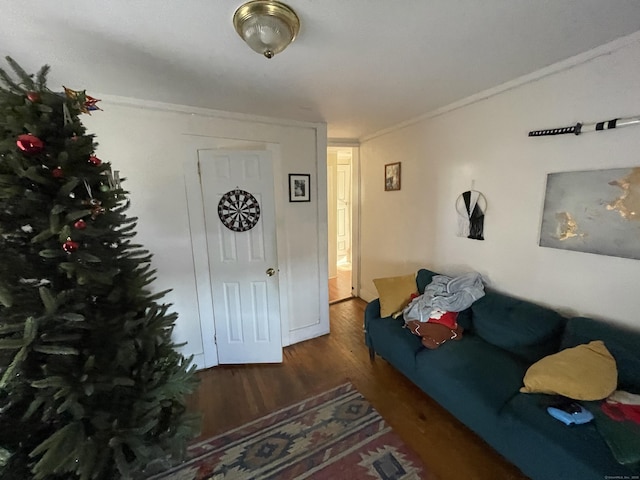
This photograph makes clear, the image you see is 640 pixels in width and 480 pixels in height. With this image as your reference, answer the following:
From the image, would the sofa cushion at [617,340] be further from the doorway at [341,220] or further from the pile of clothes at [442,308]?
the doorway at [341,220]

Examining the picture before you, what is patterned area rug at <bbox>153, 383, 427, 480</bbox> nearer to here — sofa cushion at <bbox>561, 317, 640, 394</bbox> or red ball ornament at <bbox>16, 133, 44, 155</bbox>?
sofa cushion at <bbox>561, 317, 640, 394</bbox>

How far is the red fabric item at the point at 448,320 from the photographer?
2051 mm

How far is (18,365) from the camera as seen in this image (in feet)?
2.67

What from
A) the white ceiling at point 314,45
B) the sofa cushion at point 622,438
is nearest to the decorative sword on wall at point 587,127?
the white ceiling at point 314,45

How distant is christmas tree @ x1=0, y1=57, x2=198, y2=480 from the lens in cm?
85

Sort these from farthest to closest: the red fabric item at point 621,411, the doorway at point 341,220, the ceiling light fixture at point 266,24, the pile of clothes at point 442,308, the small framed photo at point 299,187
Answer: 1. the doorway at point 341,220
2. the small framed photo at point 299,187
3. the pile of clothes at point 442,308
4. the red fabric item at point 621,411
5. the ceiling light fixture at point 266,24

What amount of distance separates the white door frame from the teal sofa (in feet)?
5.21

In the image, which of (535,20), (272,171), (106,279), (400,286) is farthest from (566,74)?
(106,279)

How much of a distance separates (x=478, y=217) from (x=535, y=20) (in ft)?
4.48

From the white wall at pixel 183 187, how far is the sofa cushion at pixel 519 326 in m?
1.58

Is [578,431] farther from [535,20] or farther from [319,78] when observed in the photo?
[319,78]

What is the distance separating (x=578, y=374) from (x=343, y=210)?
4.72 m

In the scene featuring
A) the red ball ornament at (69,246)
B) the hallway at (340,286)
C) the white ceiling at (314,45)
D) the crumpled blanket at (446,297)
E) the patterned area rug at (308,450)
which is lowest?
the patterned area rug at (308,450)

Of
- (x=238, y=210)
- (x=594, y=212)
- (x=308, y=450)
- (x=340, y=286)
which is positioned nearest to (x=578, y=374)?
(x=594, y=212)
